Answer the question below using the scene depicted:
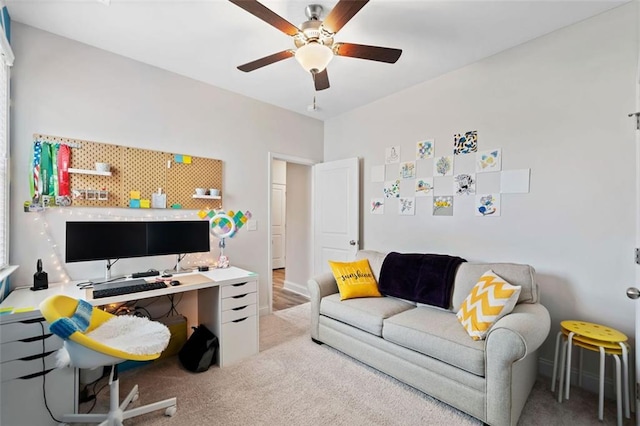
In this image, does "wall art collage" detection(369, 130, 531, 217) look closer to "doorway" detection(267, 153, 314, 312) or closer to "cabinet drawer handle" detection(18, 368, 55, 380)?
"doorway" detection(267, 153, 314, 312)

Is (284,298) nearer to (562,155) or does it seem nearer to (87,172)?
(87,172)

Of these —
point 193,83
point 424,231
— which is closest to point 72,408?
point 193,83

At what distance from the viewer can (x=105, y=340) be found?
1.67m

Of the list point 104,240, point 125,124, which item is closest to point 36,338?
point 104,240

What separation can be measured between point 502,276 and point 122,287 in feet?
9.35

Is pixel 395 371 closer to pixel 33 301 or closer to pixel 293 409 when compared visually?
pixel 293 409

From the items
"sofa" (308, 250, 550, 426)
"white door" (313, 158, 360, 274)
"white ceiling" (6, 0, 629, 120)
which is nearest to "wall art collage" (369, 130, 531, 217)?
"white door" (313, 158, 360, 274)

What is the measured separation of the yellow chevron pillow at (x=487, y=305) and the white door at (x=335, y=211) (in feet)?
5.77

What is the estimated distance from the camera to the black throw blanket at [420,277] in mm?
2469

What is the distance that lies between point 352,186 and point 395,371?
2.22 meters

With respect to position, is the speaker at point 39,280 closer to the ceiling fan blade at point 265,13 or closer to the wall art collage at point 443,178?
the ceiling fan blade at point 265,13

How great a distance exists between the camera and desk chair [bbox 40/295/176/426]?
1.43 meters

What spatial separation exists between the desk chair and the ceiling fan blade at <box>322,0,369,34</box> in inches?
83.3

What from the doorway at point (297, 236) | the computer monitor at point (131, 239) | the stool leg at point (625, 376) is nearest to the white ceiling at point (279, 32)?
the computer monitor at point (131, 239)
